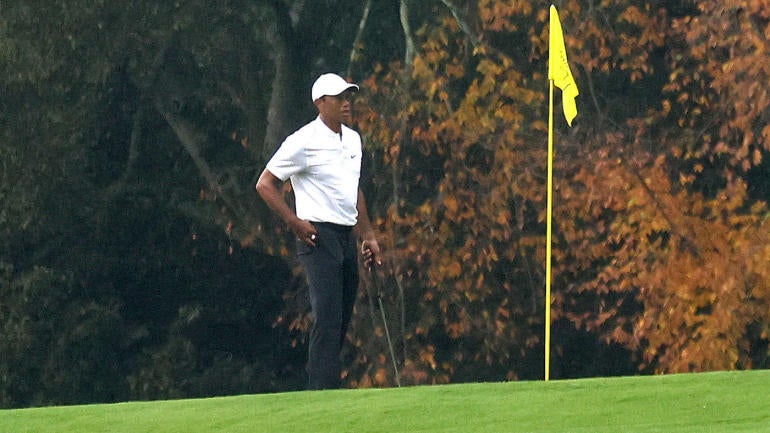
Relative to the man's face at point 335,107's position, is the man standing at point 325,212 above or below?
below

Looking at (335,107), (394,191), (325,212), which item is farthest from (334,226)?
(394,191)

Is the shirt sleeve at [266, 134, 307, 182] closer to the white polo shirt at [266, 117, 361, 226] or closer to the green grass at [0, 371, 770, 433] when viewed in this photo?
the white polo shirt at [266, 117, 361, 226]

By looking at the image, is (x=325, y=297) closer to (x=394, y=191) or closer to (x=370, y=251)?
(x=370, y=251)

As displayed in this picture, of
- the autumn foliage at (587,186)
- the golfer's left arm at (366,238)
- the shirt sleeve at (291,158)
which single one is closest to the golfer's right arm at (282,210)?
the shirt sleeve at (291,158)

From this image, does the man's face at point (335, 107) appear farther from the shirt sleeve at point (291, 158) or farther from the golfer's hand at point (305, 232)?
the golfer's hand at point (305, 232)

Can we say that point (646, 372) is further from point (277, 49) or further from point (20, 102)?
point (20, 102)

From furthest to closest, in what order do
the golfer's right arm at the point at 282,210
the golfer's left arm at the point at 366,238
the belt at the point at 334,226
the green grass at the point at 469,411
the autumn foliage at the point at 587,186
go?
the autumn foliage at the point at 587,186 → the golfer's left arm at the point at 366,238 → the belt at the point at 334,226 → the golfer's right arm at the point at 282,210 → the green grass at the point at 469,411

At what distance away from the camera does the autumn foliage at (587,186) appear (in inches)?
756

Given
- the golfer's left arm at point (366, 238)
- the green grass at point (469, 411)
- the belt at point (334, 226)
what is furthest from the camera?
the golfer's left arm at point (366, 238)

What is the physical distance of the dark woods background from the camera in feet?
64.7

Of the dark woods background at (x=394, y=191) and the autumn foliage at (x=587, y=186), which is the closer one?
the autumn foliage at (x=587, y=186)

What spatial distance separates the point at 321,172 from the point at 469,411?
8.10ft

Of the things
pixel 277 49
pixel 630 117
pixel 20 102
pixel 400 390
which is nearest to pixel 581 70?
pixel 630 117

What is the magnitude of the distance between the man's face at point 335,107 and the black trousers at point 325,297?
0.52 metres
